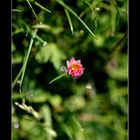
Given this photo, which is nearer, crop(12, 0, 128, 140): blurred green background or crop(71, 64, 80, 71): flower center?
crop(71, 64, 80, 71): flower center

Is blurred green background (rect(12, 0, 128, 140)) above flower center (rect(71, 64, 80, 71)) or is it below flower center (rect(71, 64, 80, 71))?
below

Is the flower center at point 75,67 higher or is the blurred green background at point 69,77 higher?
the flower center at point 75,67

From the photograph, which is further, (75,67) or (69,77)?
(69,77)

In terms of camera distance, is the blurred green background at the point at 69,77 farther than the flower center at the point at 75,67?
Yes
